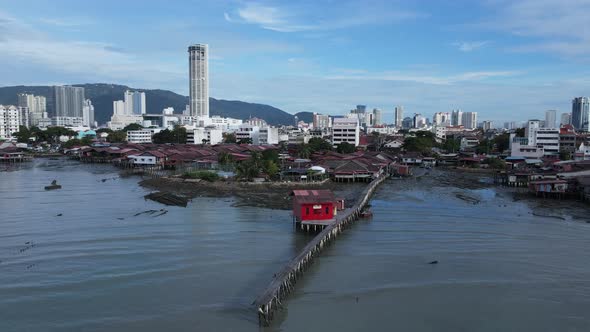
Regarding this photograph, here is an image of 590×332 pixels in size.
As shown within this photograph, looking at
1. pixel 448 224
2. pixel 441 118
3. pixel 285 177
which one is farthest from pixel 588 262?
pixel 441 118

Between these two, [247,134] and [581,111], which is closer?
[247,134]

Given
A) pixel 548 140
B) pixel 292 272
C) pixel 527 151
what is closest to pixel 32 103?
pixel 527 151

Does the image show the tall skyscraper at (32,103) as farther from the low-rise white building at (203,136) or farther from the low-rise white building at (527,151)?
the low-rise white building at (527,151)

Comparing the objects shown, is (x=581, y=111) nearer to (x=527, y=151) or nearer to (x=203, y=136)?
(x=527, y=151)

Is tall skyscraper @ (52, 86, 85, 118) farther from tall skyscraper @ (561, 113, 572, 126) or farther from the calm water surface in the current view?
the calm water surface

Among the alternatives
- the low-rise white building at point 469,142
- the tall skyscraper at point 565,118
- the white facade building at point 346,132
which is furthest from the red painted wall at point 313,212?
the tall skyscraper at point 565,118
